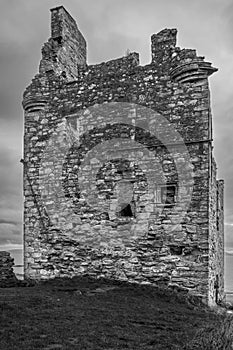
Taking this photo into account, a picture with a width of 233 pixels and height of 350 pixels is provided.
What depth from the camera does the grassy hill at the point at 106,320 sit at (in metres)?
5.91

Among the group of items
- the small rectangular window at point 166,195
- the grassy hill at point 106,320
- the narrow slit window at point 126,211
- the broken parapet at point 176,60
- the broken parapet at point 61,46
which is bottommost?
the grassy hill at point 106,320

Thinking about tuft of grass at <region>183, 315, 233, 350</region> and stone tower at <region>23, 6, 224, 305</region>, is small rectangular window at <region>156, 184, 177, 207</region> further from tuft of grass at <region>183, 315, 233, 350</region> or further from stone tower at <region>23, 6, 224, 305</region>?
tuft of grass at <region>183, 315, 233, 350</region>

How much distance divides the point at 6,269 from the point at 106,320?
5.89 m

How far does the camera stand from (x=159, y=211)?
35.1 ft

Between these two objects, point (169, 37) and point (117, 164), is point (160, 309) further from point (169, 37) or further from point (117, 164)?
point (169, 37)

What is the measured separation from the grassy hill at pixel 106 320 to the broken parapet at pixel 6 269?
4.74 feet

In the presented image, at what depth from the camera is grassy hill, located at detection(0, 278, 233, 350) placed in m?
5.91

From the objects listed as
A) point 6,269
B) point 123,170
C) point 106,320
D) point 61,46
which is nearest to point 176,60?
point 123,170

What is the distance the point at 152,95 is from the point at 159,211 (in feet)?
10.7

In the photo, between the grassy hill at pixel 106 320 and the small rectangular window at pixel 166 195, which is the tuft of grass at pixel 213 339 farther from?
the small rectangular window at pixel 166 195

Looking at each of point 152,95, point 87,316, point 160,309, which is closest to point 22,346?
point 87,316

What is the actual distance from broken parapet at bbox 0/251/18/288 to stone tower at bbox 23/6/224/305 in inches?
22.0

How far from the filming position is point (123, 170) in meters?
11.3

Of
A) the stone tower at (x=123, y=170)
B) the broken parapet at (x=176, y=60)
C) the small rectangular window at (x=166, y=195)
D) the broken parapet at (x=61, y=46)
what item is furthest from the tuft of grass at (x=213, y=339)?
the broken parapet at (x=61, y=46)
